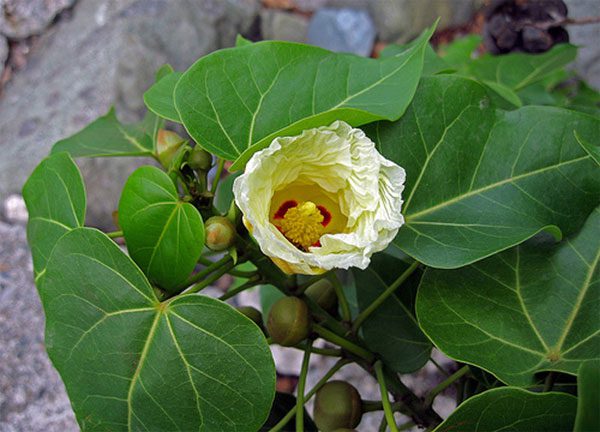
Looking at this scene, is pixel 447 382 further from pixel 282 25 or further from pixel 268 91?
pixel 282 25

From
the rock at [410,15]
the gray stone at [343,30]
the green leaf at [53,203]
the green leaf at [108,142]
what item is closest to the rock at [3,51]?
the gray stone at [343,30]

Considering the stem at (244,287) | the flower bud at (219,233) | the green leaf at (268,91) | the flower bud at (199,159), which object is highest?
the green leaf at (268,91)

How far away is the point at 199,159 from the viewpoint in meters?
0.56

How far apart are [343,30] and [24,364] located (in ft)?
6.41

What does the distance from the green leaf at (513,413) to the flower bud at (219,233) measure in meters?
0.22

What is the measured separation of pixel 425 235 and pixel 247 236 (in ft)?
0.50

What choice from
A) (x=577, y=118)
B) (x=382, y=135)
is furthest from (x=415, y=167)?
(x=577, y=118)

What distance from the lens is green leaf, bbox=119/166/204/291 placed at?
1.70 feet

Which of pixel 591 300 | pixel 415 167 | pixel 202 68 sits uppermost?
pixel 202 68

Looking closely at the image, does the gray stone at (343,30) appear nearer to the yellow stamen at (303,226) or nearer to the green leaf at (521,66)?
the green leaf at (521,66)

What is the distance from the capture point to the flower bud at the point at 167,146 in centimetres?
62

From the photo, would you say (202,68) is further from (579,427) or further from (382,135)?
(579,427)

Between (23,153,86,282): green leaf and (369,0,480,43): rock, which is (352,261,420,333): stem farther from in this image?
(369,0,480,43): rock

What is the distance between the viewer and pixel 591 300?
524 mm
